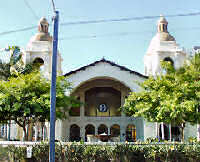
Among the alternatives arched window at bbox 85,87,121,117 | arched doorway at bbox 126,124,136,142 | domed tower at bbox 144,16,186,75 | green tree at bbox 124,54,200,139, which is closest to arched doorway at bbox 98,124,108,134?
arched window at bbox 85,87,121,117

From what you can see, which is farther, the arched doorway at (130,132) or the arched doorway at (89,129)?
the arched doorway at (89,129)

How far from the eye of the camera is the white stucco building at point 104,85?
106 ft

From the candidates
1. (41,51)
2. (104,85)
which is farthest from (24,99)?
(104,85)

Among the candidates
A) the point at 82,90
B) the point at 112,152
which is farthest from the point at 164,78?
the point at 82,90

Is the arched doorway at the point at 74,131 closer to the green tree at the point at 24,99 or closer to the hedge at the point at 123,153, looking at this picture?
the green tree at the point at 24,99

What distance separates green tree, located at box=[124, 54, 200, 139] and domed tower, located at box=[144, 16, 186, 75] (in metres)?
10.6

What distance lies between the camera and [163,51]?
1332 inches

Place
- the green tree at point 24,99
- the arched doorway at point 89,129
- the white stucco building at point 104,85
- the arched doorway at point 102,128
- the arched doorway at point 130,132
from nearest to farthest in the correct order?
1. the green tree at point 24,99
2. the white stucco building at point 104,85
3. the arched doorway at point 130,132
4. the arched doorway at point 89,129
5. the arched doorway at point 102,128

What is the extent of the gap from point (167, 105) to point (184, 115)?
206 cm

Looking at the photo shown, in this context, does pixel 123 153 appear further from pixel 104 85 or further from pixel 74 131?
pixel 104 85

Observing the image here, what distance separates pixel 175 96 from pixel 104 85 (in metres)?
17.1

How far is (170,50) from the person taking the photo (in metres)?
Answer: 33.9

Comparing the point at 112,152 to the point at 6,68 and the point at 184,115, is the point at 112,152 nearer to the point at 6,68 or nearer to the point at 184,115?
the point at 184,115

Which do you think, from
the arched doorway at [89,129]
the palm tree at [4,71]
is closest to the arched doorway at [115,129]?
the arched doorway at [89,129]
